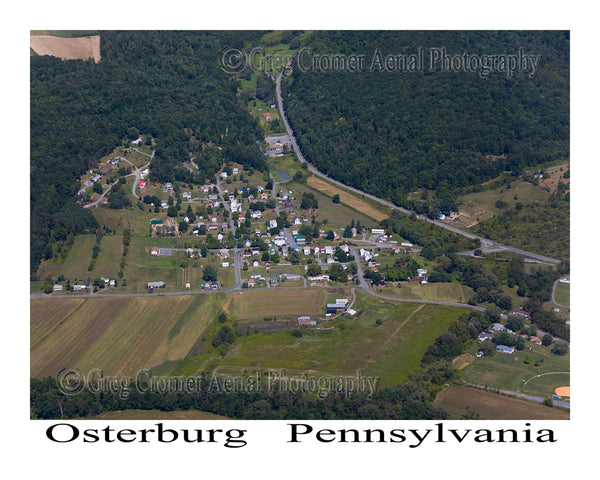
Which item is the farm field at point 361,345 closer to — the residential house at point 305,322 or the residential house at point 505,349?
the residential house at point 305,322

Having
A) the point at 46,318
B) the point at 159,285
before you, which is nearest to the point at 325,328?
the point at 159,285

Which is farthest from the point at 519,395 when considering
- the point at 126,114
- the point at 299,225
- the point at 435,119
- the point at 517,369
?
the point at 126,114

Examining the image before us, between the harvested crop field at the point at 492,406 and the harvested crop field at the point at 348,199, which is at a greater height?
the harvested crop field at the point at 348,199

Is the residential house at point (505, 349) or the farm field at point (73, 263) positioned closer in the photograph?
the residential house at point (505, 349)

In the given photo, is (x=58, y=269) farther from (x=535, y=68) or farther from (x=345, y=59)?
(x=535, y=68)

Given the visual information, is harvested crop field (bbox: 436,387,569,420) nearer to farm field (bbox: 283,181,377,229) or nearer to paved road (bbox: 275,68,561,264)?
paved road (bbox: 275,68,561,264)

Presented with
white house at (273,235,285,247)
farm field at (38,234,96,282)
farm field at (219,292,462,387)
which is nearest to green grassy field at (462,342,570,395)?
farm field at (219,292,462,387)

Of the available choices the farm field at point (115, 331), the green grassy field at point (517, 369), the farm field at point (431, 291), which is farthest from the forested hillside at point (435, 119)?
the farm field at point (115, 331)
